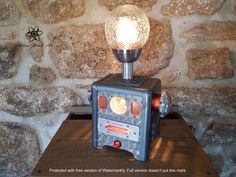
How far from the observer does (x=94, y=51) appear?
105 cm

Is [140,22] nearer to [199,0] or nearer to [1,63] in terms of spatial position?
[199,0]

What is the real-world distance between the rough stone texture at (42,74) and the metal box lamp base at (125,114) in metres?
0.37

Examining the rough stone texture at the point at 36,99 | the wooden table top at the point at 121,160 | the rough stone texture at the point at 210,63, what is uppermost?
the rough stone texture at the point at 210,63

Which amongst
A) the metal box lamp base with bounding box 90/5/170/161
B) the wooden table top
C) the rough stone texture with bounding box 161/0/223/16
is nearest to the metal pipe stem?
the metal box lamp base with bounding box 90/5/170/161

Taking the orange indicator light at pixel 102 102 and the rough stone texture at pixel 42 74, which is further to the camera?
the rough stone texture at pixel 42 74

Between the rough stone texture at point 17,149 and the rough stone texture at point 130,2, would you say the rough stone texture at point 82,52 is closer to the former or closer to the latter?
the rough stone texture at point 130,2

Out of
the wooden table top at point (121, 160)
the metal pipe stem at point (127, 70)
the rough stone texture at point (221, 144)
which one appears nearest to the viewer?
the wooden table top at point (121, 160)

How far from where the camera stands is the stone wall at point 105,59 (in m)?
1.01

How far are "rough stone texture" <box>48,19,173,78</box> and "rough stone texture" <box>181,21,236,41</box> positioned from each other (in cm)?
9

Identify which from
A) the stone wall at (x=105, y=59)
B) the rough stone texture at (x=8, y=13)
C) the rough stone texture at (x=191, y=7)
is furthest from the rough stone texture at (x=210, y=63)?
the rough stone texture at (x=8, y=13)

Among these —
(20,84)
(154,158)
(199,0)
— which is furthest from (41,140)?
(199,0)

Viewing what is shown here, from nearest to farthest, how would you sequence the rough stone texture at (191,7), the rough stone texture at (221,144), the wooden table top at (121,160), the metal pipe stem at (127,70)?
the wooden table top at (121,160), the metal pipe stem at (127,70), the rough stone texture at (191,7), the rough stone texture at (221,144)

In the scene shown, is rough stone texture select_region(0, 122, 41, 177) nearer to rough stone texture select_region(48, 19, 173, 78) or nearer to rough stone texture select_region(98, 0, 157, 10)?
rough stone texture select_region(48, 19, 173, 78)

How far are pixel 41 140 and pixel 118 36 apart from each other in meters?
0.65
